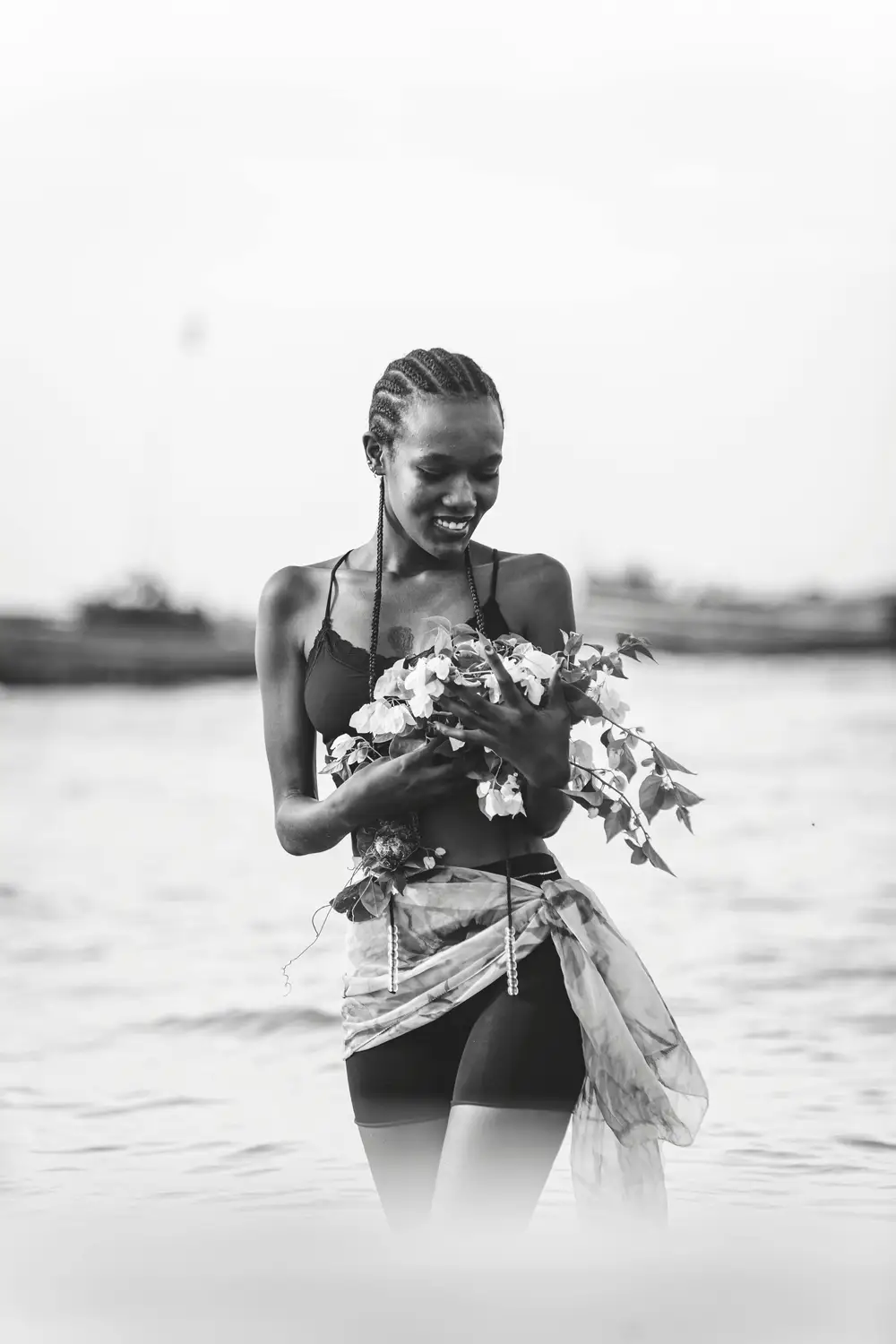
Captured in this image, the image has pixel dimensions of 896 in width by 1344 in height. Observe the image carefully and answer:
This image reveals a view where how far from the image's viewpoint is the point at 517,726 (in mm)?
2232

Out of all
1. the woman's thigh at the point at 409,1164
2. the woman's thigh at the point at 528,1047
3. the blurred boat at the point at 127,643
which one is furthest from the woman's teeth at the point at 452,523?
the blurred boat at the point at 127,643

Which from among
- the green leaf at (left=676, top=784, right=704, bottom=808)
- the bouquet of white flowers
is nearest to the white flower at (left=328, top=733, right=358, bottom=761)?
the bouquet of white flowers

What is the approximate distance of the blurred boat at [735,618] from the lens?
11.4 metres

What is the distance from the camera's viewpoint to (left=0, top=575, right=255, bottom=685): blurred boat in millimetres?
12062

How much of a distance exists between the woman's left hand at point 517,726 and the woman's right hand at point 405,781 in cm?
4

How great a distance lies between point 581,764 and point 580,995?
0.30m

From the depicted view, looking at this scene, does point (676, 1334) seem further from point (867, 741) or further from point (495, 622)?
point (867, 741)

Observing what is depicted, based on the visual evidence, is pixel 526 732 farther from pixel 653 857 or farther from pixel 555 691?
pixel 653 857

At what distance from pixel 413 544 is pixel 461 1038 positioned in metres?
0.68

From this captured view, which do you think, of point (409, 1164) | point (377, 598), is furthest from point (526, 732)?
point (409, 1164)

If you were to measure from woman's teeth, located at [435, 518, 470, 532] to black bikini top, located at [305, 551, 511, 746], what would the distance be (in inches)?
4.5

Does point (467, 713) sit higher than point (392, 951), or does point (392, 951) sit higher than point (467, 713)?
point (467, 713)

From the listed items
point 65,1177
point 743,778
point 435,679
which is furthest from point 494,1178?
point 743,778

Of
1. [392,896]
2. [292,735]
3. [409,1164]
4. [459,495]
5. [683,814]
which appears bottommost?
[409,1164]
